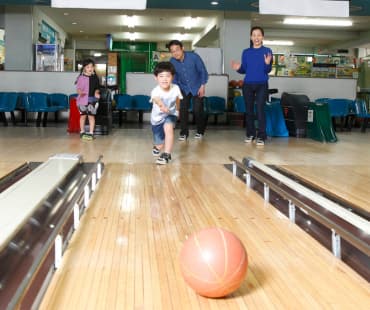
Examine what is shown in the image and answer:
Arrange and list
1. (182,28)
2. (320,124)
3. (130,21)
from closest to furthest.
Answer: (320,124), (130,21), (182,28)

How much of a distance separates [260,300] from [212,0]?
892cm

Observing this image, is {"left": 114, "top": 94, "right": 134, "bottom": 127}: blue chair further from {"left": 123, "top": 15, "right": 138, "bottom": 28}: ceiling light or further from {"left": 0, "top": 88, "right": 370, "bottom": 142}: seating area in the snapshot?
{"left": 123, "top": 15, "right": 138, "bottom": 28}: ceiling light

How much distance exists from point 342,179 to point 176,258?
7.57ft

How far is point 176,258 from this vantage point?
6.59 feet

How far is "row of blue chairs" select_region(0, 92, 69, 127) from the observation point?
920 centimetres

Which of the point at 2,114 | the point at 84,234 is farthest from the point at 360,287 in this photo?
the point at 2,114

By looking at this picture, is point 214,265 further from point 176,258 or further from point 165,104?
point 165,104

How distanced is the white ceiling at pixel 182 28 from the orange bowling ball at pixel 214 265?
34.7 feet

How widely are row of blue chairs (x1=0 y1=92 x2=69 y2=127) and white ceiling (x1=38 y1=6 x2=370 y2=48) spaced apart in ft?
11.3

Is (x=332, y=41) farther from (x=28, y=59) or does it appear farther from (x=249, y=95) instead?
(x=249, y=95)

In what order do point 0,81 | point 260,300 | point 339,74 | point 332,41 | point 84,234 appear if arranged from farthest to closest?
point 332,41
point 339,74
point 0,81
point 84,234
point 260,300

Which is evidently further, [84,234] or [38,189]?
[38,189]

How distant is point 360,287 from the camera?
5.74 feet

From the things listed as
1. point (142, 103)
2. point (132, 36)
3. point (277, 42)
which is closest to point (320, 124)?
point (142, 103)
